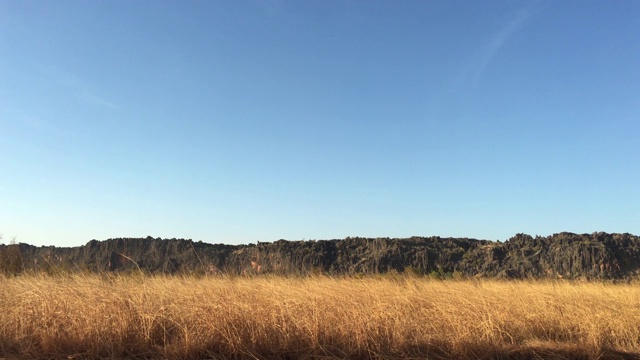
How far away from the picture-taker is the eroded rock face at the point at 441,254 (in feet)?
181

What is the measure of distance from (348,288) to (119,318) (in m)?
4.30

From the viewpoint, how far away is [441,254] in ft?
218

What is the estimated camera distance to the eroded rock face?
55.2 meters

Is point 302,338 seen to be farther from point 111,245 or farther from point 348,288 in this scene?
point 111,245

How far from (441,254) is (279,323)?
63210mm

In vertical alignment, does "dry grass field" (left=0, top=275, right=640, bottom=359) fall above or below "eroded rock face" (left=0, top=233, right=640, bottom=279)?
below

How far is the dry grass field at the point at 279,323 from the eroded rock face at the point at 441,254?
38743 mm

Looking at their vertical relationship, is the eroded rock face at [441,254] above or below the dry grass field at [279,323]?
above

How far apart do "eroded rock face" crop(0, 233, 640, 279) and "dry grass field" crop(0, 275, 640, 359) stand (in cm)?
3874

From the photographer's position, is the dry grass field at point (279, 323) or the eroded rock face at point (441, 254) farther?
the eroded rock face at point (441, 254)

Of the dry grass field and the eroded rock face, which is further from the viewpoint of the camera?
the eroded rock face

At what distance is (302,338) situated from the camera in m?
6.13

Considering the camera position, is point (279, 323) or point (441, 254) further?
point (441, 254)

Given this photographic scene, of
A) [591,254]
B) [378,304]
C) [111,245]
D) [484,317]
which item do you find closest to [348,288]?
[378,304]
